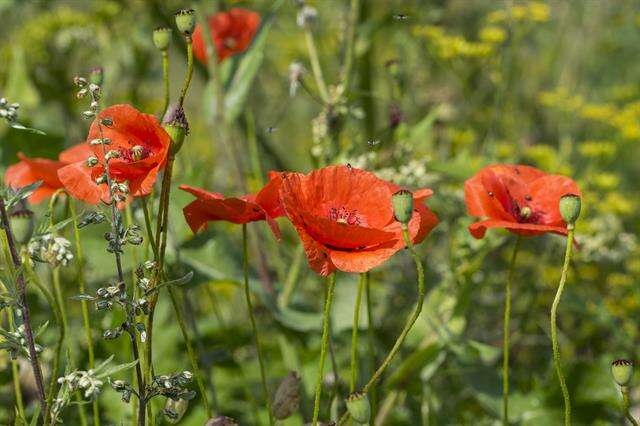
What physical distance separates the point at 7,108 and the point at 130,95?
149 centimetres

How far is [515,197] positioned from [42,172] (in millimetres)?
597

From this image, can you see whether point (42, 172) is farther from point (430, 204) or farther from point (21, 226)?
point (430, 204)

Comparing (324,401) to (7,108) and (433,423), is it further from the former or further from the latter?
(7,108)

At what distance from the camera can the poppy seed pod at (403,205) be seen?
0.85m

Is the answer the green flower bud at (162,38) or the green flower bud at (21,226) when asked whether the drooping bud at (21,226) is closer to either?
the green flower bud at (21,226)

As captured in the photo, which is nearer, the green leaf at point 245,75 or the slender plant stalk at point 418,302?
the slender plant stalk at point 418,302

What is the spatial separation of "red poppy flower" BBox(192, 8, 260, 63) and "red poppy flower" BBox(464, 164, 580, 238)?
83 centimetres

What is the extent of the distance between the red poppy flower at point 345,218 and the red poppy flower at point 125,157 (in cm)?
13

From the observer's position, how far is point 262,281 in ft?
5.57

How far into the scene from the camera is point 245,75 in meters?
1.71

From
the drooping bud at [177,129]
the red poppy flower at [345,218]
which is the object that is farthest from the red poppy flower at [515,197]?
the drooping bud at [177,129]

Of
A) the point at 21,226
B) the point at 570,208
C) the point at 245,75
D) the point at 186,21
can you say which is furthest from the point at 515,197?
the point at 245,75

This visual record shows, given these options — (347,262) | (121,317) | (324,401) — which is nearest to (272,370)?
(324,401)

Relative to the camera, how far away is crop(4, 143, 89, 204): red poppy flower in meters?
1.22
